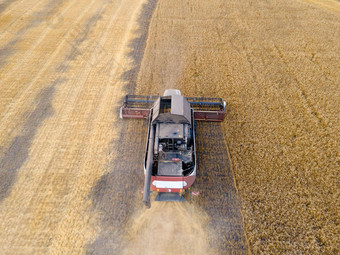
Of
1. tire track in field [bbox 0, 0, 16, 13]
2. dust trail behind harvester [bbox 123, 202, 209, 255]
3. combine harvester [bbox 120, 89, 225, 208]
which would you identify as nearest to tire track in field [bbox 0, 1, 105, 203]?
dust trail behind harvester [bbox 123, 202, 209, 255]

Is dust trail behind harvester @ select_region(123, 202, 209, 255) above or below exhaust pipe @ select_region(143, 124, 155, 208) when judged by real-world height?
below

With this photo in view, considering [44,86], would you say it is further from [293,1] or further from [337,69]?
[293,1]

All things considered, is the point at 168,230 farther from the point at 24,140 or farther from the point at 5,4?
the point at 5,4

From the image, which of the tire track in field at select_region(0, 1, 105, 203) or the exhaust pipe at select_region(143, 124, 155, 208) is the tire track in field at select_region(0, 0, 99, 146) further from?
the exhaust pipe at select_region(143, 124, 155, 208)

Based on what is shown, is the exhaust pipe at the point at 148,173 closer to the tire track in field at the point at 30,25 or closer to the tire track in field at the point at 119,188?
the tire track in field at the point at 119,188

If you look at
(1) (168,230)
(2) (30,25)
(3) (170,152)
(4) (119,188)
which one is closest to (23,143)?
(4) (119,188)
